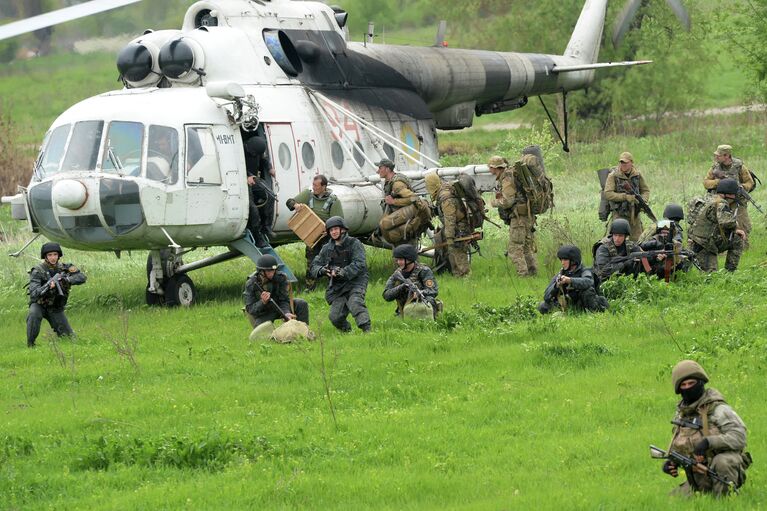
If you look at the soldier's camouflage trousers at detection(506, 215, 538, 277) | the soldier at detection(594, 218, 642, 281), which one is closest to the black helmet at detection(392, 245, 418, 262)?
the soldier at detection(594, 218, 642, 281)

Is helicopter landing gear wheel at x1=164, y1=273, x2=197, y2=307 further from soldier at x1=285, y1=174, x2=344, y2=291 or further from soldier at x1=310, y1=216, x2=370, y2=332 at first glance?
soldier at x1=310, y1=216, x2=370, y2=332

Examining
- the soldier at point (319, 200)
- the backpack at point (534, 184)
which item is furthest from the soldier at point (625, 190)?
the soldier at point (319, 200)

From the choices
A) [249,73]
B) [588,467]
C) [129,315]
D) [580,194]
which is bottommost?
[580,194]

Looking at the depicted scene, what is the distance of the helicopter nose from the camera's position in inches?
707

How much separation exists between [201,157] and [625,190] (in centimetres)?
642

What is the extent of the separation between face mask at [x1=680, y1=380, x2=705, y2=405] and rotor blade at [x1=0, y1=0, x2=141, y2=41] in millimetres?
5523

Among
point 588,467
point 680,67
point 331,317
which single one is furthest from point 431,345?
point 680,67

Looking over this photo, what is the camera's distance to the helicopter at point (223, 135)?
1844 centimetres

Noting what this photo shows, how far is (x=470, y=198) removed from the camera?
67.4 ft

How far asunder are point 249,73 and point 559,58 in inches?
375

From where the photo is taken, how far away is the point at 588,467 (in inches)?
416

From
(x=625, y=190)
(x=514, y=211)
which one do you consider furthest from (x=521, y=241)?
(x=625, y=190)

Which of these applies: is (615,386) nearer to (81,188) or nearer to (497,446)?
(497,446)

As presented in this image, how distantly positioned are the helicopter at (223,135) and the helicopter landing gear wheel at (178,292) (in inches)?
0.8
